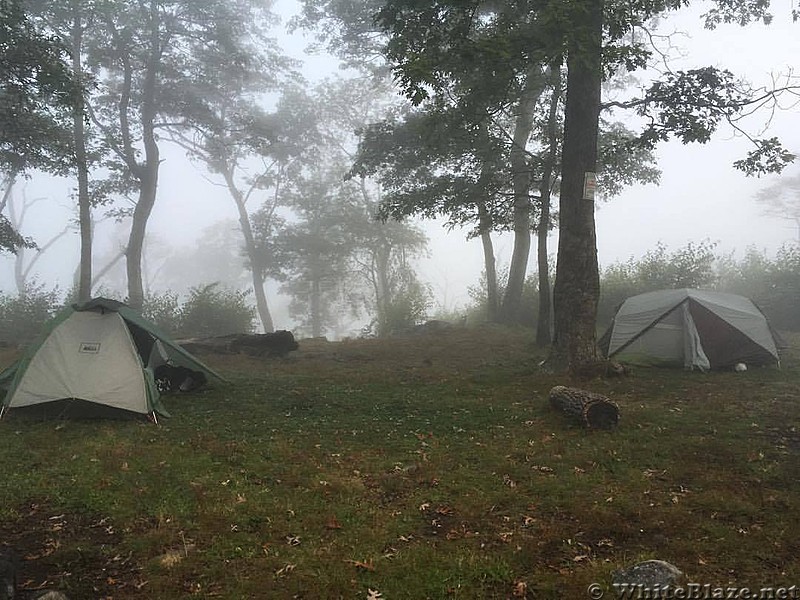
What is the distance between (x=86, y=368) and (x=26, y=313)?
16908 millimetres

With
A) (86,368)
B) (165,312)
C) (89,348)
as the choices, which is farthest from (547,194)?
(165,312)

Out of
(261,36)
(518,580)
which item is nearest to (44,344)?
(518,580)

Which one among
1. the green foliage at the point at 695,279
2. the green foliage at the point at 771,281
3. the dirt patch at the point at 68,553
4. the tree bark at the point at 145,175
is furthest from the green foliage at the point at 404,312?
the dirt patch at the point at 68,553

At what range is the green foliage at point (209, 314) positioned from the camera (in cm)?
2231

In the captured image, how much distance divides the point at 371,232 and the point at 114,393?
1052 inches

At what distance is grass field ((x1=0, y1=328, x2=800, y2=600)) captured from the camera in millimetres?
4148

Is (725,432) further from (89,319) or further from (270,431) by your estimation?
(89,319)

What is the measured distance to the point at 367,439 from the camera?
25.2 ft

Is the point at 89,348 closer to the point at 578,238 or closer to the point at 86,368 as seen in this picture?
the point at 86,368

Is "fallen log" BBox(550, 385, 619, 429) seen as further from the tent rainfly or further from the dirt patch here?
the dirt patch

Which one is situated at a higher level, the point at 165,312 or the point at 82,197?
the point at 82,197

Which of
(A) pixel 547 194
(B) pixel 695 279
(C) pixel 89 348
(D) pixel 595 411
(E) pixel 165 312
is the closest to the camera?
(D) pixel 595 411

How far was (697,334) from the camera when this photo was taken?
11383mm

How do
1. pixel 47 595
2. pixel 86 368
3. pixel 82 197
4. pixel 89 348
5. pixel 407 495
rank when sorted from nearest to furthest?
pixel 47 595 < pixel 407 495 < pixel 86 368 < pixel 89 348 < pixel 82 197
